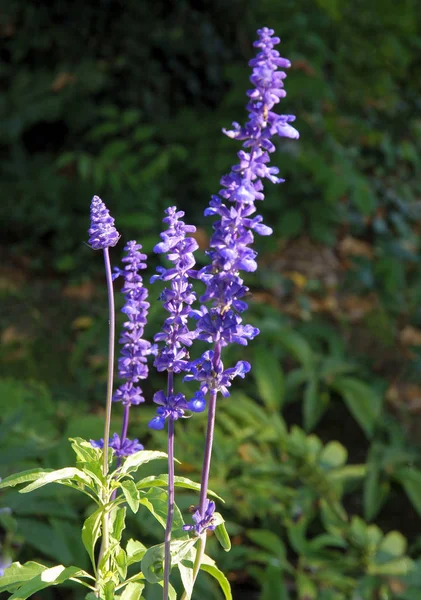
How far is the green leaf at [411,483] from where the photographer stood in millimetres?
3566

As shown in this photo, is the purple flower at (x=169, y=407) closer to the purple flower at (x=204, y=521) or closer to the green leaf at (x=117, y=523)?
the purple flower at (x=204, y=521)

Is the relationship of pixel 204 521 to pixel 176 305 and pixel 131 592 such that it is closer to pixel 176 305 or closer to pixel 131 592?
pixel 131 592

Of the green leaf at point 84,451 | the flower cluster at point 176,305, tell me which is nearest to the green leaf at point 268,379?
the green leaf at point 84,451

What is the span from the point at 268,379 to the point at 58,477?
2643mm

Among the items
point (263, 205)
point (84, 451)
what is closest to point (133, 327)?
point (84, 451)

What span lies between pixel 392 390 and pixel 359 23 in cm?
260

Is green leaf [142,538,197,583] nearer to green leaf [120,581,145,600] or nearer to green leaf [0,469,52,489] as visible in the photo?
green leaf [120,581,145,600]

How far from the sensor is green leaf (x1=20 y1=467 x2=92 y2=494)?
125 cm

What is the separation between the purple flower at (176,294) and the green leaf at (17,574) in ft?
1.60

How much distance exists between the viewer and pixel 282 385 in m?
3.86

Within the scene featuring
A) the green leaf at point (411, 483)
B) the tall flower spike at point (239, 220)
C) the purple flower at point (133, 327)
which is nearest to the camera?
the tall flower spike at point (239, 220)

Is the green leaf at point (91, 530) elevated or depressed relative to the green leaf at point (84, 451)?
depressed

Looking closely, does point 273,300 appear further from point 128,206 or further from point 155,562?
point 155,562

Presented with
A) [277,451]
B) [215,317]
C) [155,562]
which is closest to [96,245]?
[215,317]
